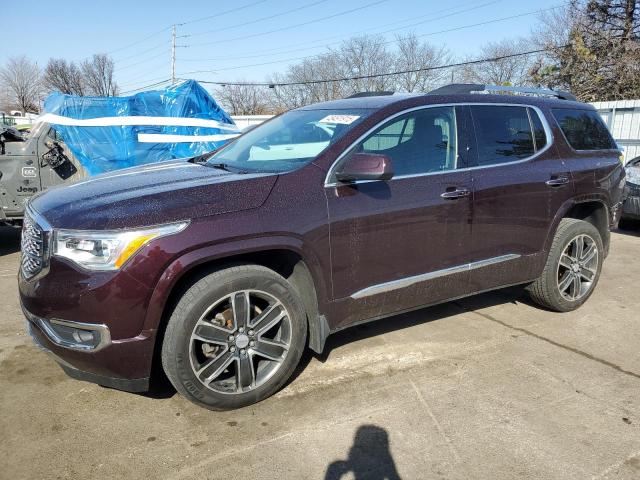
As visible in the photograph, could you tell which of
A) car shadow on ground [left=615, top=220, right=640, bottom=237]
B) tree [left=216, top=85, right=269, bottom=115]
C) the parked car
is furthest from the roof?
tree [left=216, top=85, right=269, bottom=115]

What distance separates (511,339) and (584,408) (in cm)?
105

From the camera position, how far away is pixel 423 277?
3561 millimetres

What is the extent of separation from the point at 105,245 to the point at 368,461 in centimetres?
174

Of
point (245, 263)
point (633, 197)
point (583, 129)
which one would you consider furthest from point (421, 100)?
point (633, 197)

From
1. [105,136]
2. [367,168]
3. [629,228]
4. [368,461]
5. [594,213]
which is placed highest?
[105,136]

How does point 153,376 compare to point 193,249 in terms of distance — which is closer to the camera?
point 193,249

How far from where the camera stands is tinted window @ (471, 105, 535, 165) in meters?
3.85

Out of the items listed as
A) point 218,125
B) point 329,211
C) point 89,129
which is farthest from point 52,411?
point 218,125

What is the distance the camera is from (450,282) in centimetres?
372

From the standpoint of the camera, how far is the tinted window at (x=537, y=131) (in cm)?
422

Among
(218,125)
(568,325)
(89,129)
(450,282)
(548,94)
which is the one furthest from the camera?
(218,125)

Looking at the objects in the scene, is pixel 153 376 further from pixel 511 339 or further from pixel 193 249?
pixel 511 339

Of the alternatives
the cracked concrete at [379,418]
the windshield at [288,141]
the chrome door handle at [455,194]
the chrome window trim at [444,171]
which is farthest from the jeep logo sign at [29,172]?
the chrome door handle at [455,194]

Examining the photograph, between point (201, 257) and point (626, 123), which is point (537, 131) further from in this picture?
point (626, 123)
